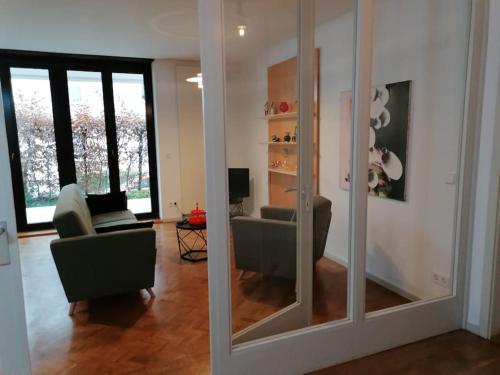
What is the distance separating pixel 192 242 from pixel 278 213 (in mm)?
2558

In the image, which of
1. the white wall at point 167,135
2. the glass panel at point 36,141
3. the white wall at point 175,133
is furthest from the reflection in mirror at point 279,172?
the glass panel at point 36,141

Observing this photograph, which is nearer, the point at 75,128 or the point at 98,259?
the point at 98,259

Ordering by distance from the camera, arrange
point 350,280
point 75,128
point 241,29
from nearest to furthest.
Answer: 1. point 241,29
2. point 350,280
3. point 75,128

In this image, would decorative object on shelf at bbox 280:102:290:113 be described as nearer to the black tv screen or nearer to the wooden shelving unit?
the wooden shelving unit

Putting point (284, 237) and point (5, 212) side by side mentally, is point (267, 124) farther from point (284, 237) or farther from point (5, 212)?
point (5, 212)

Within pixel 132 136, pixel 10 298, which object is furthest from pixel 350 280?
pixel 132 136

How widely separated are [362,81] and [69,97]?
16.5ft

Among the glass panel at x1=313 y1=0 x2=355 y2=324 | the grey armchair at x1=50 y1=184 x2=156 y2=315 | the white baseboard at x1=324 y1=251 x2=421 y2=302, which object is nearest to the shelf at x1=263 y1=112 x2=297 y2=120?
the glass panel at x1=313 y1=0 x2=355 y2=324

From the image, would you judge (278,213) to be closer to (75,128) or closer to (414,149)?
(414,149)

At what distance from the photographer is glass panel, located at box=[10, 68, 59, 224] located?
547 cm

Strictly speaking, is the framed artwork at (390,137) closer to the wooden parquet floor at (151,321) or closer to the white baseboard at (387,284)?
the white baseboard at (387,284)

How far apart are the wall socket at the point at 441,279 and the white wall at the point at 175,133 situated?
393cm

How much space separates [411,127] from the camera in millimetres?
2922

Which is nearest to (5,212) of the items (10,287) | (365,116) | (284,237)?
(10,287)
